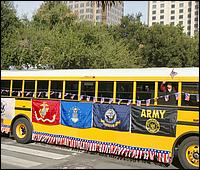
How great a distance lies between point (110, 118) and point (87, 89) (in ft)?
3.81

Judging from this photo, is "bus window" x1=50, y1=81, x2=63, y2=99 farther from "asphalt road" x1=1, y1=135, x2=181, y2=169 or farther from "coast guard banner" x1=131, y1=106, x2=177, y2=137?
"coast guard banner" x1=131, y1=106, x2=177, y2=137

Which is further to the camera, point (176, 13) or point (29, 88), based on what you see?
point (176, 13)

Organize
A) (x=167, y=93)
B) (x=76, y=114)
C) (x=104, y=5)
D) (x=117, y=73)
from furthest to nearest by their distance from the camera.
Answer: (x=104, y=5) < (x=76, y=114) < (x=117, y=73) < (x=167, y=93)

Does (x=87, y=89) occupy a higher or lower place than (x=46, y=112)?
higher

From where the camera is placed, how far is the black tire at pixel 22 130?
40.0 feet

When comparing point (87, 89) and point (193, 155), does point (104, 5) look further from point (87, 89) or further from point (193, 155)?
point (193, 155)

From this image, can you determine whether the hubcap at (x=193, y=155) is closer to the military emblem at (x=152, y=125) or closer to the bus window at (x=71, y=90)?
the military emblem at (x=152, y=125)

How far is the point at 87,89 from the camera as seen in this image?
35.7ft

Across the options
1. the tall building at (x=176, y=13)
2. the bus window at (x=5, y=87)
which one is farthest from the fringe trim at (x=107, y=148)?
the tall building at (x=176, y=13)

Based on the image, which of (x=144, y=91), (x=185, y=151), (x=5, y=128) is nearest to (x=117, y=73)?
(x=144, y=91)

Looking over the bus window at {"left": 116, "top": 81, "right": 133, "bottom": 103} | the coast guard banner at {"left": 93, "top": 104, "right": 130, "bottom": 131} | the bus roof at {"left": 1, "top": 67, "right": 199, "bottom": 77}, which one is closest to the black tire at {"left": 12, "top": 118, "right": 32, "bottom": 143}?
the bus roof at {"left": 1, "top": 67, "right": 199, "bottom": 77}

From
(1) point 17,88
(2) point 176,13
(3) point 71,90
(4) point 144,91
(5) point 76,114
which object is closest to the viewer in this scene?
(4) point 144,91

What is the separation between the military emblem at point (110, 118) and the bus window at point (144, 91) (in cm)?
90

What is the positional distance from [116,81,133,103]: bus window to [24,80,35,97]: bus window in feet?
10.7
